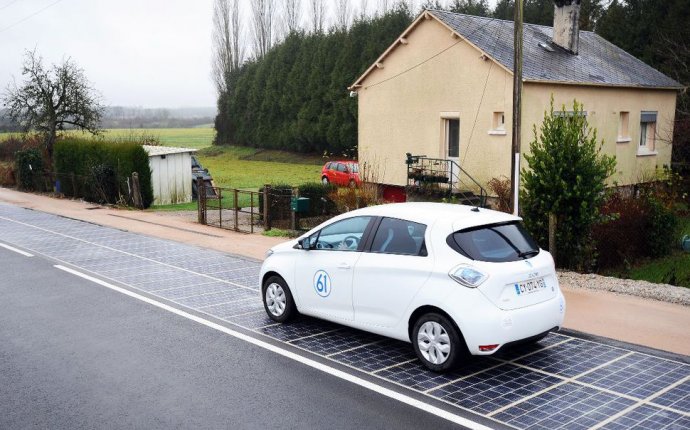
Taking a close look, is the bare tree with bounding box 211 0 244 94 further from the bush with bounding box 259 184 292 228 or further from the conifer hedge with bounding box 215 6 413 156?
the bush with bounding box 259 184 292 228

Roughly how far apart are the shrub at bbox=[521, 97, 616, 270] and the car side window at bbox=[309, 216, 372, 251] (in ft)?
17.2

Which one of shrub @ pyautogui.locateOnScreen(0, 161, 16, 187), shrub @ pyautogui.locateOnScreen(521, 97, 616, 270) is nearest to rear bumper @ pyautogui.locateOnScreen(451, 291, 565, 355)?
shrub @ pyautogui.locateOnScreen(521, 97, 616, 270)

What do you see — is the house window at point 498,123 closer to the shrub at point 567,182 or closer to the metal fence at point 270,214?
the metal fence at point 270,214

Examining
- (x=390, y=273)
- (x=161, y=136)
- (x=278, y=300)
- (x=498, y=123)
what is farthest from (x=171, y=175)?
(x=161, y=136)

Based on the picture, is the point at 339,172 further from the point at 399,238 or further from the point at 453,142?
the point at 399,238

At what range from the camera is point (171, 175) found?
88.5 feet

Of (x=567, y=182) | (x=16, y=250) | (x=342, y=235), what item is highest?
(x=567, y=182)

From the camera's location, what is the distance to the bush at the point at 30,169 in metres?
32.9

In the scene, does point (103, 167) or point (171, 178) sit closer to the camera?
point (103, 167)

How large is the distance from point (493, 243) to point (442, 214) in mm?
665

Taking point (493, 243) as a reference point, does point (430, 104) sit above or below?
above

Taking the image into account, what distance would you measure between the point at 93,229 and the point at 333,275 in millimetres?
13527

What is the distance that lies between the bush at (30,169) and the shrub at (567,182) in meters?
27.2

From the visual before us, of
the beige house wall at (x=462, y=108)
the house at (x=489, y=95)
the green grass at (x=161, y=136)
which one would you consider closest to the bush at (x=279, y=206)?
the beige house wall at (x=462, y=108)
